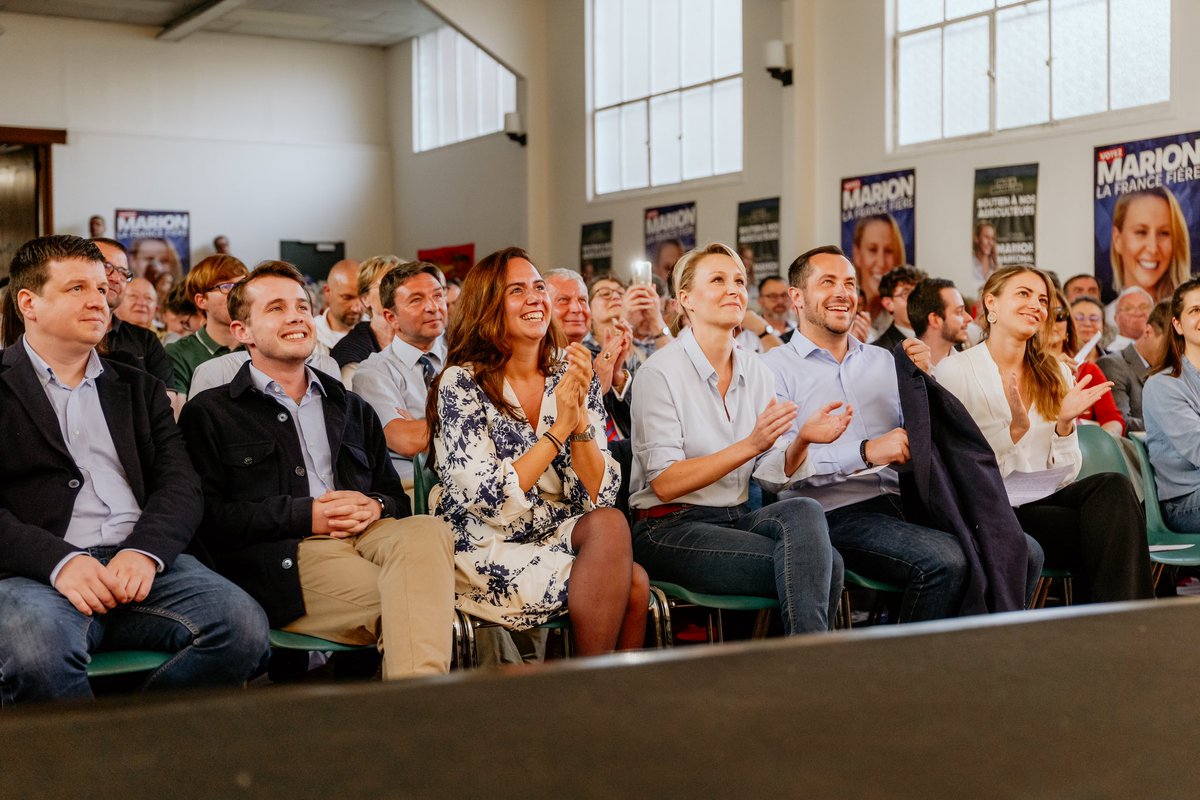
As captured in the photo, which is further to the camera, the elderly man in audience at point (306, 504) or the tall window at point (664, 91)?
the tall window at point (664, 91)

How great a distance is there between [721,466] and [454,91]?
12823 millimetres

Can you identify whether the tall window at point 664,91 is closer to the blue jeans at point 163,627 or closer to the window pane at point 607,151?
the window pane at point 607,151

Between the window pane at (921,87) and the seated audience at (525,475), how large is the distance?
691 cm

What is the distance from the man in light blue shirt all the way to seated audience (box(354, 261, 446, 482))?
118cm

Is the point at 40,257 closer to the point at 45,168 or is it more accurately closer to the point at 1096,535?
the point at 1096,535

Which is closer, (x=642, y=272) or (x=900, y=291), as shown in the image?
(x=642, y=272)

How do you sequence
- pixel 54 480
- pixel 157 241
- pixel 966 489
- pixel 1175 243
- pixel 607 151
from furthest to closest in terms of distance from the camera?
pixel 157 241 → pixel 607 151 → pixel 1175 243 → pixel 966 489 → pixel 54 480

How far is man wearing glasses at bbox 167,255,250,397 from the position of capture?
14.1 ft

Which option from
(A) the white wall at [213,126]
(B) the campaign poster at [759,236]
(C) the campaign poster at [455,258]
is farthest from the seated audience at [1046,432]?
(A) the white wall at [213,126]

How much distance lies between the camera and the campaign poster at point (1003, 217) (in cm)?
848

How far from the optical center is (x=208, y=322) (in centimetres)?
443

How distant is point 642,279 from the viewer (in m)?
4.29

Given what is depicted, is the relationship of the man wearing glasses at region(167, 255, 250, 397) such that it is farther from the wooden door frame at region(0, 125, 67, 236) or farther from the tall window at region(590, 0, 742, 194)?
the wooden door frame at region(0, 125, 67, 236)

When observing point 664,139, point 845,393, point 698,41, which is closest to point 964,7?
point 698,41
